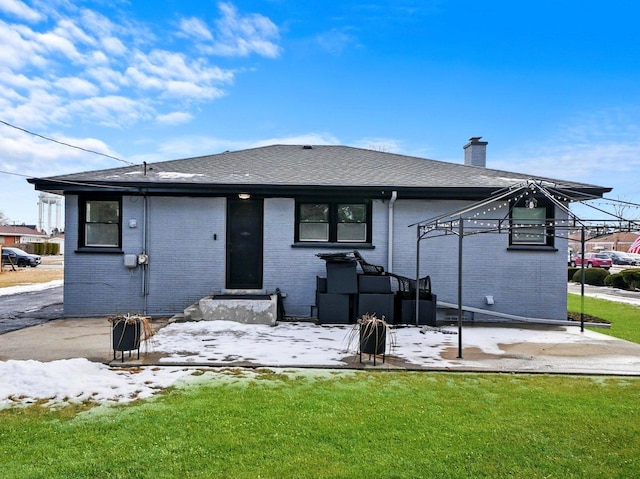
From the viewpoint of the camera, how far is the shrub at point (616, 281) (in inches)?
766

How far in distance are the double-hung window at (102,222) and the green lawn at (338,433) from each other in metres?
6.15

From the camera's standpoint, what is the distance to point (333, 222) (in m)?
9.42

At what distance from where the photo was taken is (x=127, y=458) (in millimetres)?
2865

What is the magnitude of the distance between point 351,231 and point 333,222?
0.49 metres

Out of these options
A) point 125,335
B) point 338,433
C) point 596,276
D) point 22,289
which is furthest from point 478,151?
point 22,289

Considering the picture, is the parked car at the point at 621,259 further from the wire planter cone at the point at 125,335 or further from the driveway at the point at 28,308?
the wire planter cone at the point at 125,335

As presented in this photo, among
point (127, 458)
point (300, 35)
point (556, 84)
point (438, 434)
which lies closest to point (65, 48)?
point (300, 35)

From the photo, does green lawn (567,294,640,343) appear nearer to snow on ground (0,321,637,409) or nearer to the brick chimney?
snow on ground (0,321,637,409)

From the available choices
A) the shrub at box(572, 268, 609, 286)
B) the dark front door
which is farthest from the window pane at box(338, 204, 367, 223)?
the shrub at box(572, 268, 609, 286)

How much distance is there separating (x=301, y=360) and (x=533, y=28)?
14491 millimetres

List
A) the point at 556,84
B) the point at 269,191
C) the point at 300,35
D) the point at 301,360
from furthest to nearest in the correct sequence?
the point at 556,84
the point at 300,35
the point at 269,191
the point at 301,360

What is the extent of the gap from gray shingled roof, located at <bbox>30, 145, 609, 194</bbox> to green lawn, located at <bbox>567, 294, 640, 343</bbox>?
303cm

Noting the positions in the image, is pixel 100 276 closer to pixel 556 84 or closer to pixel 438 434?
pixel 438 434

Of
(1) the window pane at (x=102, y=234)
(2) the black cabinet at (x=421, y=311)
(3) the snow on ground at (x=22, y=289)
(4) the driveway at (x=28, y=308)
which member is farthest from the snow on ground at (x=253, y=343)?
(3) the snow on ground at (x=22, y=289)
